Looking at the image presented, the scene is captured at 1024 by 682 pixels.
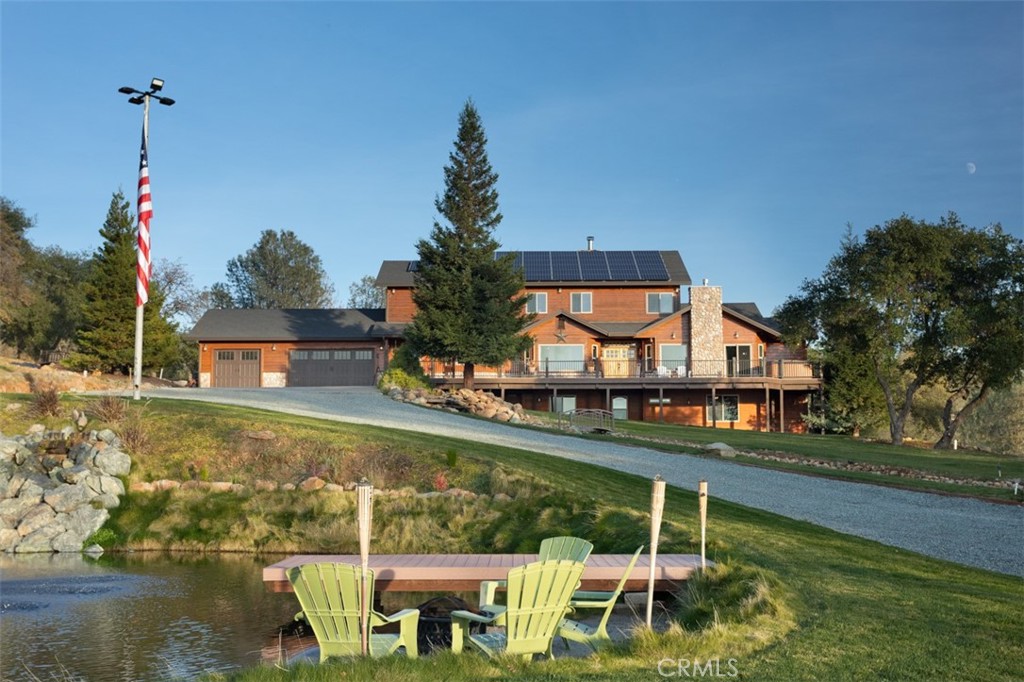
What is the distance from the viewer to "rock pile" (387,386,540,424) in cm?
2656

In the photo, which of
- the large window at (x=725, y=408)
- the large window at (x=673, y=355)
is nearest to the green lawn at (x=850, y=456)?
the large window at (x=725, y=408)

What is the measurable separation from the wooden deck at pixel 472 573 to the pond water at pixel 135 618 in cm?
77

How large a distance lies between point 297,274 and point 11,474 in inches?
2259

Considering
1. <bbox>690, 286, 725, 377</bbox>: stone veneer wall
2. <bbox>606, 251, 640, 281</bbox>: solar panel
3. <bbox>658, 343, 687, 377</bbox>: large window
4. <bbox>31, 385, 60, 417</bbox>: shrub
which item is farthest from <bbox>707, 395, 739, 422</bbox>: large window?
<bbox>31, 385, 60, 417</bbox>: shrub

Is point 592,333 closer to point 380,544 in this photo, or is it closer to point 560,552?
point 380,544

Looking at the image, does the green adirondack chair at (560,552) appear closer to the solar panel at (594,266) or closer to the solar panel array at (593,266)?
the solar panel array at (593,266)

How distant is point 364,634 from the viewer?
5836 mm

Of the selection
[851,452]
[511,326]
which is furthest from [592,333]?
[851,452]

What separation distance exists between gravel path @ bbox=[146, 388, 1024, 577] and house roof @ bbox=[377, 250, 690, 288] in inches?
684

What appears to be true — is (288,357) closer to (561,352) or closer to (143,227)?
(561,352)

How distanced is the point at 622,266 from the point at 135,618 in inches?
1410

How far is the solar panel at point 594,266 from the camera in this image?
41.3 meters

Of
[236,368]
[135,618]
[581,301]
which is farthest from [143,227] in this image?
[581,301]

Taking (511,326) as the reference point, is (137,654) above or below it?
below
